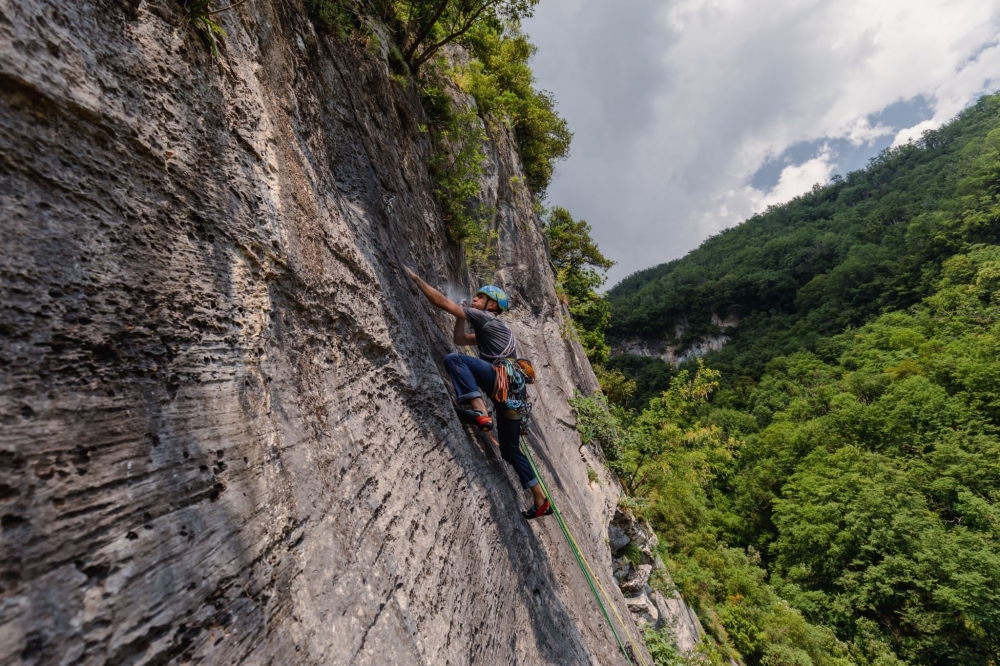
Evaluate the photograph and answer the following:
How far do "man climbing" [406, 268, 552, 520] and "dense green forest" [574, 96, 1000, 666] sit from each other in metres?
6.09

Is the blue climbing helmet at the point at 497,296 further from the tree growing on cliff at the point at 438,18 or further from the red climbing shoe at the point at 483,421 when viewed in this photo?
the tree growing on cliff at the point at 438,18

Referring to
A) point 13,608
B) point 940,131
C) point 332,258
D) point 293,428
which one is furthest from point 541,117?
point 940,131

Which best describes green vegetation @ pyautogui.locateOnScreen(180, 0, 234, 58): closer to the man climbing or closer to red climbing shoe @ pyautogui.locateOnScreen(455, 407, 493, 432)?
the man climbing

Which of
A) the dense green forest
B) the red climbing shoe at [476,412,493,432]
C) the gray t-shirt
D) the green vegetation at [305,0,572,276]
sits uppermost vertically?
the green vegetation at [305,0,572,276]

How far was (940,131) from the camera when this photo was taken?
3583 inches

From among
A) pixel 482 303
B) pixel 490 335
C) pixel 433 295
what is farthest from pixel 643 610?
pixel 433 295

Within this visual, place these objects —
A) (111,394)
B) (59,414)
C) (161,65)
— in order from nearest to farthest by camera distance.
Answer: (59,414) → (111,394) → (161,65)

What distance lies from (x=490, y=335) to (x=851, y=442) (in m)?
46.9

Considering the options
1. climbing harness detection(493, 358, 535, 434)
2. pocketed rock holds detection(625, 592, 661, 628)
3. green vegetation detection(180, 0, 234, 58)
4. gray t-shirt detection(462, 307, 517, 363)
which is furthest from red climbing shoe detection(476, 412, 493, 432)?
pocketed rock holds detection(625, 592, 661, 628)

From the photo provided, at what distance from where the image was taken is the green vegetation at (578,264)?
1878cm

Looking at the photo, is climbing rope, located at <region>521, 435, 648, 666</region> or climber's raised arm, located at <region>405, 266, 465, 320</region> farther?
climbing rope, located at <region>521, 435, 648, 666</region>

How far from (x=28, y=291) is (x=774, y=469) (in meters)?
50.1

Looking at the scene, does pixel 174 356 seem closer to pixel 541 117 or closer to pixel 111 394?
pixel 111 394

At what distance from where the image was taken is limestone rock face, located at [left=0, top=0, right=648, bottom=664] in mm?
1234
